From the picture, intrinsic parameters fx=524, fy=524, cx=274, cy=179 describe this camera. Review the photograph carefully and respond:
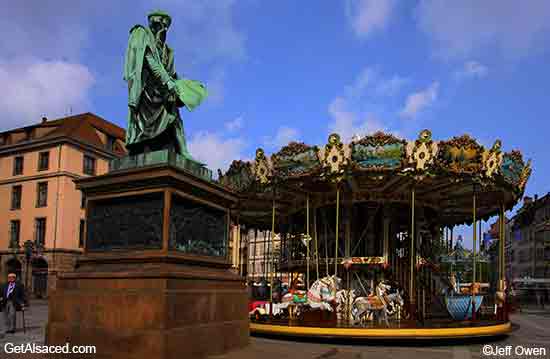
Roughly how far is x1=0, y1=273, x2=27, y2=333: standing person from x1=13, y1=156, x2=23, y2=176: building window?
36.1 metres

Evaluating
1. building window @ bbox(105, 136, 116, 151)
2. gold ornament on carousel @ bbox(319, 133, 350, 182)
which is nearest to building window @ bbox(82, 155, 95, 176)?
building window @ bbox(105, 136, 116, 151)

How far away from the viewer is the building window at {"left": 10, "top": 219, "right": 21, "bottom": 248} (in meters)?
45.4

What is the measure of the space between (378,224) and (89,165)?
105 feet

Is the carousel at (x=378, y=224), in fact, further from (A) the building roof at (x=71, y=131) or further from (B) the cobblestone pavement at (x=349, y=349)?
(A) the building roof at (x=71, y=131)

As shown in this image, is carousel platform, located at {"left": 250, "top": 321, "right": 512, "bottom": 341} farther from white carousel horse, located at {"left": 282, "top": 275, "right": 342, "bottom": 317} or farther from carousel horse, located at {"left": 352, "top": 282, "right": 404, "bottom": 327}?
carousel horse, located at {"left": 352, "top": 282, "right": 404, "bottom": 327}

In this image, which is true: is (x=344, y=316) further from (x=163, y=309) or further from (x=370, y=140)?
(x=163, y=309)

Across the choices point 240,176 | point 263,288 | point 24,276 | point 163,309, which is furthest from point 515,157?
point 24,276

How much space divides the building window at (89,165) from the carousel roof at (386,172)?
27.3 metres

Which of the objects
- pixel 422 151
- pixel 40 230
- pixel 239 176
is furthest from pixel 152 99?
pixel 40 230

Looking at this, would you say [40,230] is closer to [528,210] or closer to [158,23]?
[158,23]

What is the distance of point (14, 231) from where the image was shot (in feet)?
151

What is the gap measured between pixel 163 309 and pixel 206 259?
1.98 meters

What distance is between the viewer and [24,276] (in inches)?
1710

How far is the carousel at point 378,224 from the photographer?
16.5 meters
